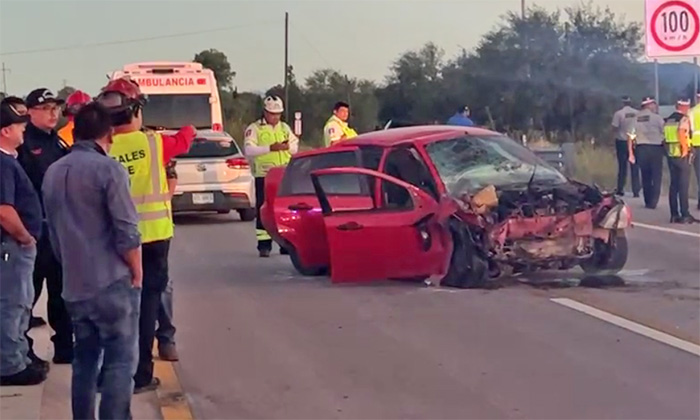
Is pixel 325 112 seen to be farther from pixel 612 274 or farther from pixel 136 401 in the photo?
pixel 136 401

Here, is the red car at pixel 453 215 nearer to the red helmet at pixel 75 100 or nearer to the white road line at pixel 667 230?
the red helmet at pixel 75 100

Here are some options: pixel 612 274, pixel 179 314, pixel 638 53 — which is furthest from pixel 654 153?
pixel 638 53

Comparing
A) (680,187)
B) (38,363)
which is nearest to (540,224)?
(38,363)

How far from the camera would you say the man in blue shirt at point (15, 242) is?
25.3 ft

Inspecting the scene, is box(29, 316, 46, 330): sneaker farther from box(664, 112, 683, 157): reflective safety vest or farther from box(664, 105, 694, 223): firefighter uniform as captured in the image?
box(664, 112, 683, 157): reflective safety vest

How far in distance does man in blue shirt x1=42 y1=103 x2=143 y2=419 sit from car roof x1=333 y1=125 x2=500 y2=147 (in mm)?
6375

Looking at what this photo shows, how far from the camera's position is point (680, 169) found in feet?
59.2

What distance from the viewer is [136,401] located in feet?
25.9

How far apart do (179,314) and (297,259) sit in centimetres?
227

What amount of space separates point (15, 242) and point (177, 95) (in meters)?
19.2

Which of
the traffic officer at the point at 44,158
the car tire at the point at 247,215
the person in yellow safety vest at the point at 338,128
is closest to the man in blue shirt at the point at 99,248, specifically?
the traffic officer at the point at 44,158

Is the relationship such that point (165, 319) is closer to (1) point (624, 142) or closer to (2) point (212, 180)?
(2) point (212, 180)

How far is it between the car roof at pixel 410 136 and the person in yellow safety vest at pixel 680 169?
5589mm

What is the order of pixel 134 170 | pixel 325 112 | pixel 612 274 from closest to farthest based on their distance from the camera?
1. pixel 134 170
2. pixel 612 274
3. pixel 325 112
